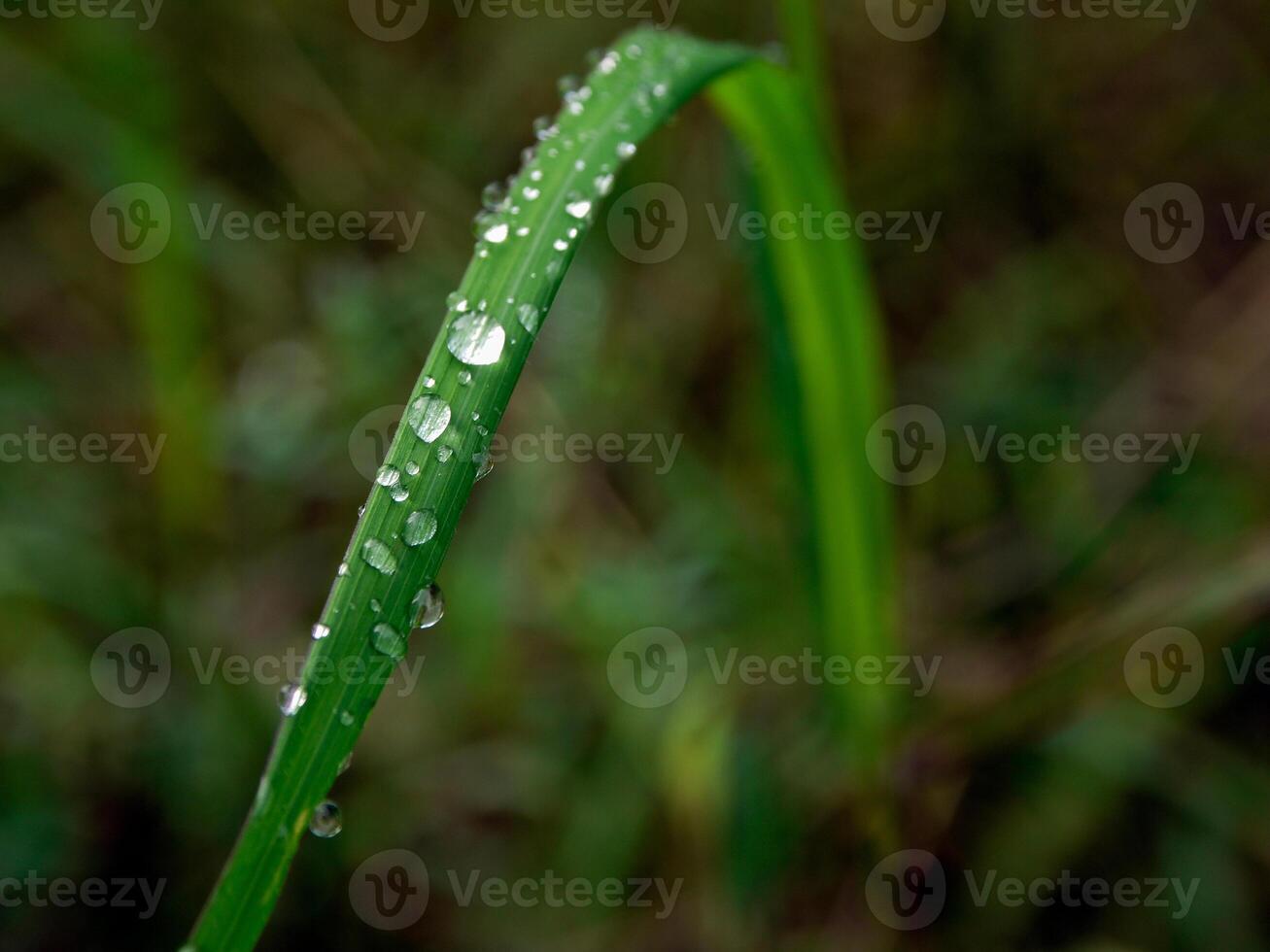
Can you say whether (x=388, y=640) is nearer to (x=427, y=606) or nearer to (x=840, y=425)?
(x=427, y=606)

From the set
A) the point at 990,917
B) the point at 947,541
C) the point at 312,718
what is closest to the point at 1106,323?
the point at 947,541

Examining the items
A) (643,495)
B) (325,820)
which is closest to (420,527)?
(325,820)

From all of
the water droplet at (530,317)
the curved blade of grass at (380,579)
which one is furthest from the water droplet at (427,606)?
the water droplet at (530,317)

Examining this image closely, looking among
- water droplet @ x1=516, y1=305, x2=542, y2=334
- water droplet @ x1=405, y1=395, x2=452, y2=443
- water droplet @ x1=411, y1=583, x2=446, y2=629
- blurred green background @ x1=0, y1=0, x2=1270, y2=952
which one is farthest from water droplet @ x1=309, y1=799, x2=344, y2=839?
blurred green background @ x1=0, y1=0, x2=1270, y2=952

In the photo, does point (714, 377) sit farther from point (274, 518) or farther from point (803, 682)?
point (274, 518)

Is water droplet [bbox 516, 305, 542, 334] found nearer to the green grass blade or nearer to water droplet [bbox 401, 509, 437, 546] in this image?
water droplet [bbox 401, 509, 437, 546]

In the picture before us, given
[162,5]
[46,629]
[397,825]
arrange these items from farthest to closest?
[162,5], [46,629], [397,825]
